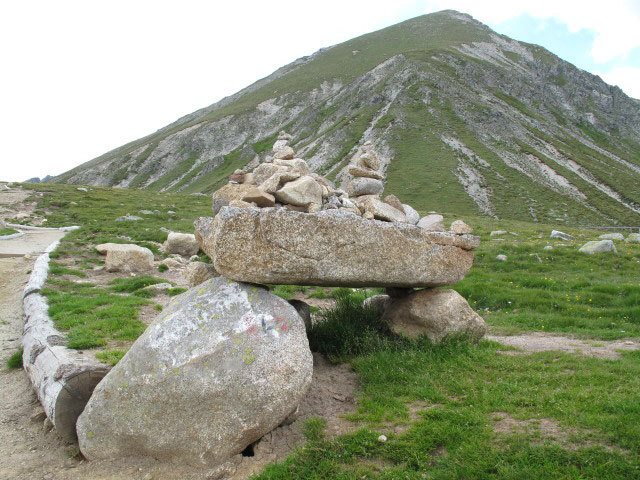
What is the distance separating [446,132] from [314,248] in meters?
95.4

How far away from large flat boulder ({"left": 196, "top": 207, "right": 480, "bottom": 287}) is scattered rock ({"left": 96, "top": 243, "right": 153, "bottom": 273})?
1061cm

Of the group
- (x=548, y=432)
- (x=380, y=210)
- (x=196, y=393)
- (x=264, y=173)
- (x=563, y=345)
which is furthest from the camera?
(x=264, y=173)

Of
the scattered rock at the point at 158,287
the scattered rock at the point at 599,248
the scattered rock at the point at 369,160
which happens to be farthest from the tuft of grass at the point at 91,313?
the scattered rock at the point at 599,248

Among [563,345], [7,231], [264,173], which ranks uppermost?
[7,231]

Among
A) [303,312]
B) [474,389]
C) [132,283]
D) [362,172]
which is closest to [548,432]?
[474,389]

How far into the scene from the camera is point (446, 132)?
9381 centimetres

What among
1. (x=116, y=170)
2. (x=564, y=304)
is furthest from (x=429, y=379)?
(x=116, y=170)

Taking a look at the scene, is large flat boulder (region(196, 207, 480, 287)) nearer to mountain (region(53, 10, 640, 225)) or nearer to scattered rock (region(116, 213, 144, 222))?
scattered rock (region(116, 213, 144, 222))

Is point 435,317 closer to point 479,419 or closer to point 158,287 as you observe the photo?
point 479,419

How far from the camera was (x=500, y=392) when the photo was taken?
21.1 feet

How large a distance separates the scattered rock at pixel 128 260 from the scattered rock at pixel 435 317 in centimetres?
1223

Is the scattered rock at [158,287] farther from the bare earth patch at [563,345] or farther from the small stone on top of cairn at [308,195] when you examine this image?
the bare earth patch at [563,345]

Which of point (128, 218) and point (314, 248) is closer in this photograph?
point (314, 248)

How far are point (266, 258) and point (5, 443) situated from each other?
485 centimetres
